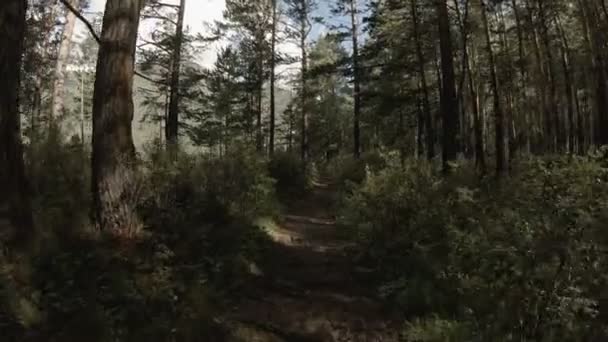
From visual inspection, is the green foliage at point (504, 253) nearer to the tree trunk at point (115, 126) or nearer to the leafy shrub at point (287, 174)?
the tree trunk at point (115, 126)

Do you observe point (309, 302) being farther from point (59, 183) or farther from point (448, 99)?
point (448, 99)

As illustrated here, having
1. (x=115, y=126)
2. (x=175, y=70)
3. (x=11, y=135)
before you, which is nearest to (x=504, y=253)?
(x=115, y=126)

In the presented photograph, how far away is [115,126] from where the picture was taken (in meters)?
5.15

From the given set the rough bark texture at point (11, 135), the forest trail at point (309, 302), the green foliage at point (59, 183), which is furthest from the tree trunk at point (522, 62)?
the rough bark texture at point (11, 135)

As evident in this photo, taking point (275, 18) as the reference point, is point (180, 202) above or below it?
below

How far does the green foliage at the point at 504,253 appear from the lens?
3.85m

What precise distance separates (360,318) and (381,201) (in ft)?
10.1

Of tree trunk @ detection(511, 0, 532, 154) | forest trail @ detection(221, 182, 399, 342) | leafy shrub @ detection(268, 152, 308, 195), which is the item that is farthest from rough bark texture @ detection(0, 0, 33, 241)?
tree trunk @ detection(511, 0, 532, 154)

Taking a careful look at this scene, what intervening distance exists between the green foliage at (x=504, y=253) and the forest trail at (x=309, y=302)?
0.41 meters

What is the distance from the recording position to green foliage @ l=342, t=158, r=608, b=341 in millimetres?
3852

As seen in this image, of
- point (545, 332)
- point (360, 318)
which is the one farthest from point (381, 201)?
point (545, 332)

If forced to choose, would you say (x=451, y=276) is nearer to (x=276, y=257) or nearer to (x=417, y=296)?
(x=417, y=296)

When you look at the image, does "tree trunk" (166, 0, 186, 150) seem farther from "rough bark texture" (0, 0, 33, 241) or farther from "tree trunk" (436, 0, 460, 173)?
"rough bark texture" (0, 0, 33, 241)

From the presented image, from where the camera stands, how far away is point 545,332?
376cm
